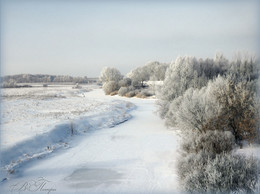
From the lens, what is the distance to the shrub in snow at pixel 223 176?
491cm

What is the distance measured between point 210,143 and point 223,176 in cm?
186

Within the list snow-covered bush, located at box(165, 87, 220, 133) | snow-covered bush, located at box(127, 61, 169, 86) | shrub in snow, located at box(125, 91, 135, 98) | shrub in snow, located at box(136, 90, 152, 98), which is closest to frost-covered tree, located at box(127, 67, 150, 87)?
snow-covered bush, located at box(127, 61, 169, 86)

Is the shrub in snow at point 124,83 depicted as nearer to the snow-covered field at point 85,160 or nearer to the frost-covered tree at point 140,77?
the frost-covered tree at point 140,77

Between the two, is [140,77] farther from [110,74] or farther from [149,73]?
[110,74]

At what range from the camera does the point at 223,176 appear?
Result: 5039 millimetres

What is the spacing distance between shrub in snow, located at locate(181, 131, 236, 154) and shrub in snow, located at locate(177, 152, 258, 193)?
1074 millimetres

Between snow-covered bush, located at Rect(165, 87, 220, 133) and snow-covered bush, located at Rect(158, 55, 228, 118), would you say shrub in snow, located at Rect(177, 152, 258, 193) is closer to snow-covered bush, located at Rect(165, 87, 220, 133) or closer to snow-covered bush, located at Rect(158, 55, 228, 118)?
snow-covered bush, located at Rect(165, 87, 220, 133)

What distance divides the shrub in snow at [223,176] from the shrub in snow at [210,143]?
107cm

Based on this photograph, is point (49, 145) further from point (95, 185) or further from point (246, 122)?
point (246, 122)

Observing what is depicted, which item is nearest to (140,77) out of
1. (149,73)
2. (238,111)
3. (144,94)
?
(149,73)

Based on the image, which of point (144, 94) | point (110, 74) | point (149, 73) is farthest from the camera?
point (149, 73)

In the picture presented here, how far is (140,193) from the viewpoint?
5.59m

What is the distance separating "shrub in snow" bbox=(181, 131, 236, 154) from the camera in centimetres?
672

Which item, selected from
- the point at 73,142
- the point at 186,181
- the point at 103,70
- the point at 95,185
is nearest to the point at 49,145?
the point at 73,142
